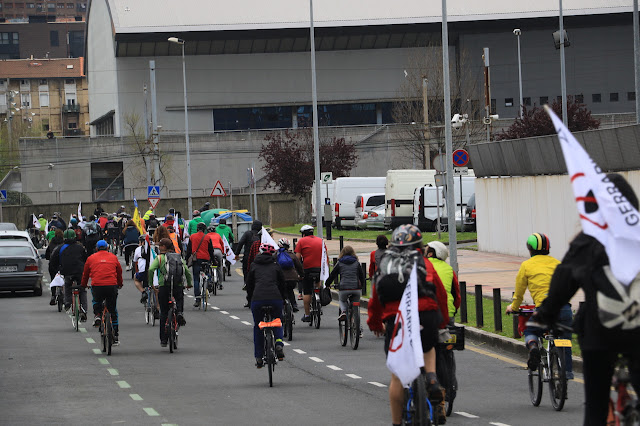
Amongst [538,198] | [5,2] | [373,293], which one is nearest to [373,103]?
[538,198]

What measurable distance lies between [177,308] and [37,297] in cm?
1343

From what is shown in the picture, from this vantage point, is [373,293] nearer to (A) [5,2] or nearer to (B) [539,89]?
(B) [539,89]

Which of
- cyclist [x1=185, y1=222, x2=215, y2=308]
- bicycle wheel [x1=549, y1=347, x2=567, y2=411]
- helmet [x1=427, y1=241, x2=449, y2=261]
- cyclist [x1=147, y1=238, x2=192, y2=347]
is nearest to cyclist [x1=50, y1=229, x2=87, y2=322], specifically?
cyclist [x1=185, y1=222, x2=215, y2=308]

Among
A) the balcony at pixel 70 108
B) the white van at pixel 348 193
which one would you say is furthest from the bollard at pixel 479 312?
the balcony at pixel 70 108

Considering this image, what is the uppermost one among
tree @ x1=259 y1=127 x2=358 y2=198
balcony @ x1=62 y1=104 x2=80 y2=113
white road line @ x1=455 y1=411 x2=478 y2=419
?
balcony @ x1=62 y1=104 x2=80 y2=113

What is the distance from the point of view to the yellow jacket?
37.3ft

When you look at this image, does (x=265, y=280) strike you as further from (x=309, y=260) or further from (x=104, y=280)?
(x=309, y=260)

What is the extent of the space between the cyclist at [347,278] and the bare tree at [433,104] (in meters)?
46.1

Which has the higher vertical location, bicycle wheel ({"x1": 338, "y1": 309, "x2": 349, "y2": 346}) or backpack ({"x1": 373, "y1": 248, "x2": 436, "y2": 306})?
backpack ({"x1": 373, "y1": 248, "x2": 436, "y2": 306})

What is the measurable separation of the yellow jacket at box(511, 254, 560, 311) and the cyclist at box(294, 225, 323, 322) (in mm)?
8555

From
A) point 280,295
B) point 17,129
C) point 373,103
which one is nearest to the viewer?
point 280,295

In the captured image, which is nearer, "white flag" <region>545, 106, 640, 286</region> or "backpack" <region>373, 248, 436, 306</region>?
"white flag" <region>545, 106, 640, 286</region>

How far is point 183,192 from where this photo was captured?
77.8 metres

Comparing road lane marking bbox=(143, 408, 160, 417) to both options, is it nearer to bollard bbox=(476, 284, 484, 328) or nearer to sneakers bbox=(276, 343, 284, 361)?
sneakers bbox=(276, 343, 284, 361)
